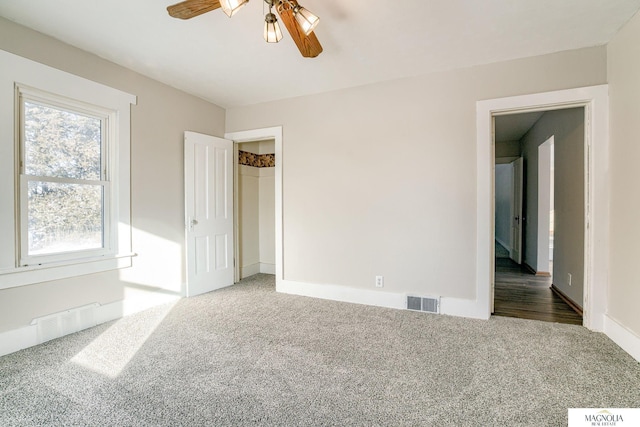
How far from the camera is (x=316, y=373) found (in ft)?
6.38

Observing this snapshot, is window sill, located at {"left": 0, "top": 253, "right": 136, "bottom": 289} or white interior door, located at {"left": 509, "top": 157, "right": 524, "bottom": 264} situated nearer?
window sill, located at {"left": 0, "top": 253, "right": 136, "bottom": 289}

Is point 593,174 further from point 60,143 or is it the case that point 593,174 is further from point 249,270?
point 60,143

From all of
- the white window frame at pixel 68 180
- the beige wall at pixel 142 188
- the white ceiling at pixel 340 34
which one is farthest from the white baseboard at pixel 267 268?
the white ceiling at pixel 340 34

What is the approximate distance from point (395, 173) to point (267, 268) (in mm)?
2812

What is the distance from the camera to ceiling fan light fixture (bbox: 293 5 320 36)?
169cm

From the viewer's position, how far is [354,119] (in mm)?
3438

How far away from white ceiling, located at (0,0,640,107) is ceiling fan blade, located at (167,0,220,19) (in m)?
0.35

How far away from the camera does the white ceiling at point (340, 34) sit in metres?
2.06

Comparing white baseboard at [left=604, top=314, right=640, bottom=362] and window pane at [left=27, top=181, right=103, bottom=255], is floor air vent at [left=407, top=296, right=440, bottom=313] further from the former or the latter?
window pane at [left=27, top=181, right=103, bottom=255]

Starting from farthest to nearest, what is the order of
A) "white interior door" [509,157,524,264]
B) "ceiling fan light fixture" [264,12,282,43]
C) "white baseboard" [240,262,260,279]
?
"white interior door" [509,157,524,264], "white baseboard" [240,262,260,279], "ceiling fan light fixture" [264,12,282,43]

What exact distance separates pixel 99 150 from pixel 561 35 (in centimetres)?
424

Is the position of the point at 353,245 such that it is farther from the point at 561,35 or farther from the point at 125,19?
the point at 125,19

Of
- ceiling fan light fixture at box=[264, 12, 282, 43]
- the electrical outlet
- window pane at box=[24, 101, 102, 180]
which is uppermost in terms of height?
ceiling fan light fixture at box=[264, 12, 282, 43]

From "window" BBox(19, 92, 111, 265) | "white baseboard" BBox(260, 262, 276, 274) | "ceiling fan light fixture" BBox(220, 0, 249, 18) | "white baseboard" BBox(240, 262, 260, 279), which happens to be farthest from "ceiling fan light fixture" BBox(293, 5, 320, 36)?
"white baseboard" BBox(260, 262, 276, 274)
